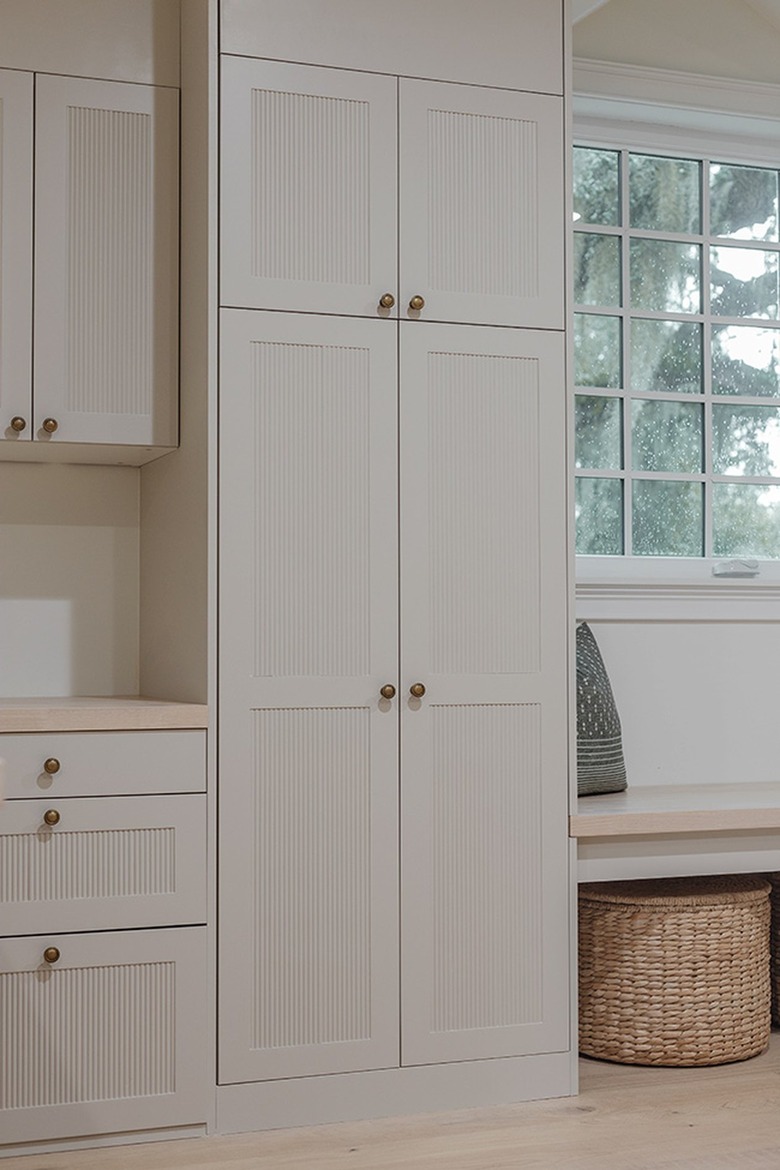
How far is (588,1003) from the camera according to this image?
3.02 m

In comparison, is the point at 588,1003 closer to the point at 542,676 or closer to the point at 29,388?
the point at 542,676

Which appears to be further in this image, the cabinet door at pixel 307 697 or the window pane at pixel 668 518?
the window pane at pixel 668 518

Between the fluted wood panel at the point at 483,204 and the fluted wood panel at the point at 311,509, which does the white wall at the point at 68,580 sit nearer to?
the fluted wood panel at the point at 311,509

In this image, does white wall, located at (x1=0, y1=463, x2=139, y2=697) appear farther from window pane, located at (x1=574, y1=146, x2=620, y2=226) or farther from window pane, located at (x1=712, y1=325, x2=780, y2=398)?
window pane, located at (x1=712, y1=325, x2=780, y2=398)

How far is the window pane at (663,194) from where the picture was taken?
143 inches

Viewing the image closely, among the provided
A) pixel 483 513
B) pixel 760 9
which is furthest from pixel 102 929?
pixel 760 9

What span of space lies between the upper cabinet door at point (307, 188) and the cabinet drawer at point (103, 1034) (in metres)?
1.25

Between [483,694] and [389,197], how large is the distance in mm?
1019

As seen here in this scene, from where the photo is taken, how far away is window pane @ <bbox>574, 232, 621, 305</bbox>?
356cm

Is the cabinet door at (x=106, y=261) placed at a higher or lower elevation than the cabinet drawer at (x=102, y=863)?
higher

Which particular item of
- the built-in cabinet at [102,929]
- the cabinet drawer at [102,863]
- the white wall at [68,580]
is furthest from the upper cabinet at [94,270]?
the cabinet drawer at [102,863]

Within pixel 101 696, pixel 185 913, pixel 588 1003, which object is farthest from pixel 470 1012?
pixel 101 696

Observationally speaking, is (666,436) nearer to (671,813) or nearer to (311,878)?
(671,813)

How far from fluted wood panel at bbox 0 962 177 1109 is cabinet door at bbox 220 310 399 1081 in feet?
0.42
